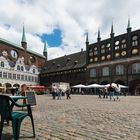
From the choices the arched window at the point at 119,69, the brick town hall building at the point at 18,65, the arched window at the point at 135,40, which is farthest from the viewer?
the brick town hall building at the point at 18,65

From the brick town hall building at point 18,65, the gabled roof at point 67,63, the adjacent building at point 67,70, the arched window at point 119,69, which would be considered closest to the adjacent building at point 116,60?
the arched window at point 119,69

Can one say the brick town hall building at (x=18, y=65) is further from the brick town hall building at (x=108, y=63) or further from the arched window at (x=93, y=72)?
the arched window at (x=93, y=72)

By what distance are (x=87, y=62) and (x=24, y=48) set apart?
95.8ft

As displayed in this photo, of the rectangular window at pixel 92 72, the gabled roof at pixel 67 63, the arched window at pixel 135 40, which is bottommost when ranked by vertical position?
the rectangular window at pixel 92 72

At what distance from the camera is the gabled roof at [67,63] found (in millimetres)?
70125

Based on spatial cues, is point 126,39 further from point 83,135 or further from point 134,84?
point 83,135

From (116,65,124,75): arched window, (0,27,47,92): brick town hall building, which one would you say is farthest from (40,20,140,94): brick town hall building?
(0,27,47,92): brick town hall building

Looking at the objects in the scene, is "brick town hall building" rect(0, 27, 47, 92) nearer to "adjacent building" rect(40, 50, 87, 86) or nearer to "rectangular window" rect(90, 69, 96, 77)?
"adjacent building" rect(40, 50, 87, 86)

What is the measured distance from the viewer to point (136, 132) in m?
5.73

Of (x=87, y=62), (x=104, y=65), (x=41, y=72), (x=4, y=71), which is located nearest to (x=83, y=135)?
(x=104, y=65)

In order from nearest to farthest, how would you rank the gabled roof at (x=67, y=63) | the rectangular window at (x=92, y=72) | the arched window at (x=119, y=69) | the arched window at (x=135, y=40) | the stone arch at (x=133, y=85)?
the stone arch at (x=133, y=85) < the arched window at (x=135, y=40) < the arched window at (x=119, y=69) < the rectangular window at (x=92, y=72) < the gabled roof at (x=67, y=63)

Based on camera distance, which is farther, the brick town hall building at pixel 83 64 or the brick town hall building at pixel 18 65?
the brick town hall building at pixel 18 65

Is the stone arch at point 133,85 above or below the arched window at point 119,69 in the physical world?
below

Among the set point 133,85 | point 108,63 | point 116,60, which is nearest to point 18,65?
point 108,63
